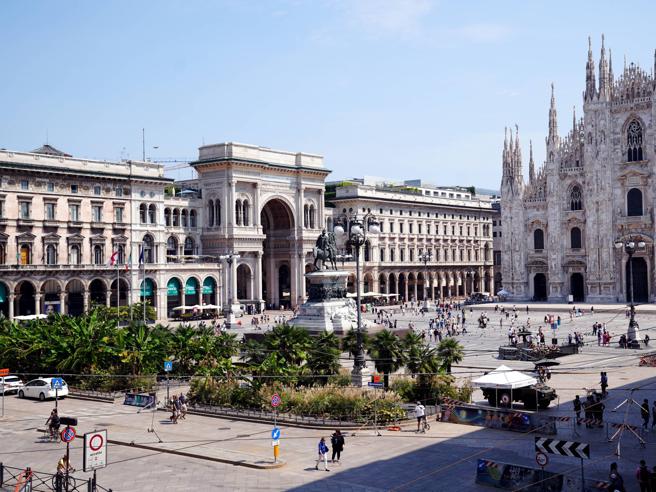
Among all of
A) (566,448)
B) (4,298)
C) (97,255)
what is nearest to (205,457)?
(566,448)

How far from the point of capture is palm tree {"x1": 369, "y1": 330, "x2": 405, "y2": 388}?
31859 millimetres

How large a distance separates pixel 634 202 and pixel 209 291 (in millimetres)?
48456

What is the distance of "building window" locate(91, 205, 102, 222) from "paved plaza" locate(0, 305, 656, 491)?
139 feet

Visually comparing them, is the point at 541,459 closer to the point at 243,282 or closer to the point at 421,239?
the point at 243,282

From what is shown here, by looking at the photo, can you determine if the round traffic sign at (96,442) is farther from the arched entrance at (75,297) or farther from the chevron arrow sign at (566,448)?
the arched entrance at (75,297)

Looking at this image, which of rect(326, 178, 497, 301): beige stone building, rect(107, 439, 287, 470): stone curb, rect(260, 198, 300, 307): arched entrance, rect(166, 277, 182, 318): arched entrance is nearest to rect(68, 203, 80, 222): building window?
rect(166, 277, 182, 318): arched entrance

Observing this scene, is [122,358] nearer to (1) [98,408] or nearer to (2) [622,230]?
(1) [98,408]

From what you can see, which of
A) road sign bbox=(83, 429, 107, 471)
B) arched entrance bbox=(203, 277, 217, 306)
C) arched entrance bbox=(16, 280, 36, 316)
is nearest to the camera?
road sign bbox=(83, 429, 107, 471)

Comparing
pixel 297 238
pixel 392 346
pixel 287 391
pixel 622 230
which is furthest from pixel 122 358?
pixel 622 230

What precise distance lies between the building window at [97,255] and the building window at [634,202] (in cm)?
5695

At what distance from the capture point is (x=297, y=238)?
94.2 metres

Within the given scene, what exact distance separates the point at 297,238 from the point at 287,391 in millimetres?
64985

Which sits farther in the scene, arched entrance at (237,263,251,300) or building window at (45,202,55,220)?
arched entrance at (237,263,251,300)

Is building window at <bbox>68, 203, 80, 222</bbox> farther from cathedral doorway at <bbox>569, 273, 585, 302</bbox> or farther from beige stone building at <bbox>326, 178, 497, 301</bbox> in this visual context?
cathedral doorway at <bbox>569, 273, 585, 302</bbox>
